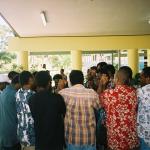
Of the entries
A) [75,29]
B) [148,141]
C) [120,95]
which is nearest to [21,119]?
[120,95]

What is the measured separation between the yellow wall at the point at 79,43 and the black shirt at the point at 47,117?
11187 millimetres

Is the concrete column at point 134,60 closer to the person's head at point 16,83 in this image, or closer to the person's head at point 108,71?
the person's head at point 108,71

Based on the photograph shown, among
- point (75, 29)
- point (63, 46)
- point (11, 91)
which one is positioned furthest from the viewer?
point (63, 46)

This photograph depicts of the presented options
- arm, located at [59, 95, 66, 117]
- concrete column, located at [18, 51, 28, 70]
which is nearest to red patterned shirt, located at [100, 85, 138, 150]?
arm, located at [59, 95, 66, 117]

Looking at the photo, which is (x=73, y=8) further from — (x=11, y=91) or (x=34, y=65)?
(x=34, y=65)

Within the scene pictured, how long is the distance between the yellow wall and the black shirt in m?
11.2

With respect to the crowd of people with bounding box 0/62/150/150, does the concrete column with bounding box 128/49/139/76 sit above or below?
above

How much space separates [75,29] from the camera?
1293cm

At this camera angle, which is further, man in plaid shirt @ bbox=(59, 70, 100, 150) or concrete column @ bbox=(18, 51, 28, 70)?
concrete column @ bbox=(18, 51, 28, 70)

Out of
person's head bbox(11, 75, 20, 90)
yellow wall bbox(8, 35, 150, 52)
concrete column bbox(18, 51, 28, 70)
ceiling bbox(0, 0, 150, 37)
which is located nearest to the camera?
person's head bbox(11, 75, 20, 90)

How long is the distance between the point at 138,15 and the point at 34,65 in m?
7.48

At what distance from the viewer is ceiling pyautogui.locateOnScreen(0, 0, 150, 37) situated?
29.1 ft

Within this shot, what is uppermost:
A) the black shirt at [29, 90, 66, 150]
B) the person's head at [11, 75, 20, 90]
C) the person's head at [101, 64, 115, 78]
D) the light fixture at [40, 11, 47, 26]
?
the light fixture at [40, 11, 47, 26]

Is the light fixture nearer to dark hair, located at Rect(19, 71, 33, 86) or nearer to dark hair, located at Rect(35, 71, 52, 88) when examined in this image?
dark hair, located at Rect(19, 71, 33, 86)
